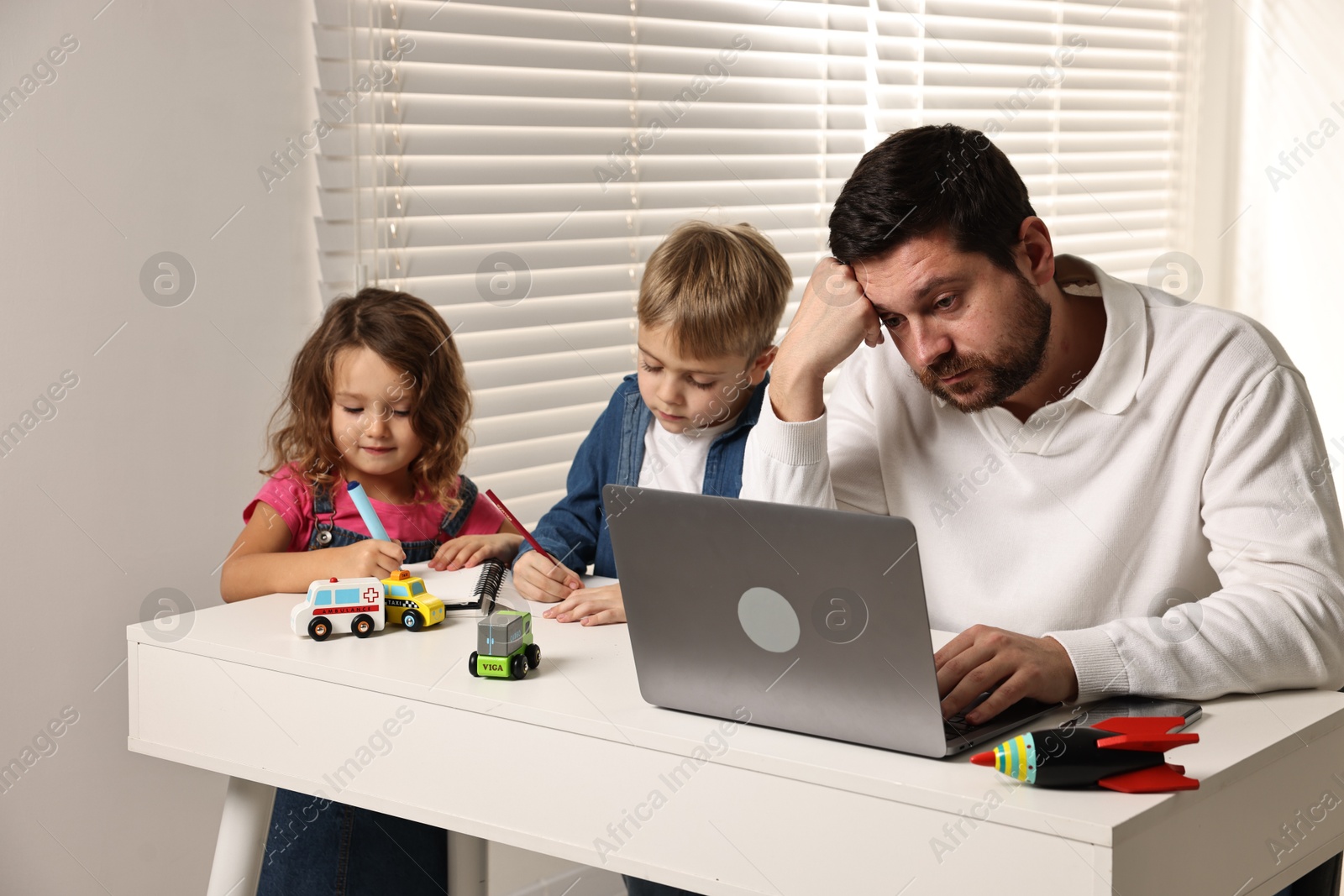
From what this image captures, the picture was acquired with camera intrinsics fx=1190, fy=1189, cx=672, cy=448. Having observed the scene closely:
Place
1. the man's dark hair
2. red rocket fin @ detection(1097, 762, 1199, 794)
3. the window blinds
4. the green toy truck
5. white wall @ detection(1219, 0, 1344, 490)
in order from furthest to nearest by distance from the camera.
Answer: white wall @ detection(1219, 0, 1344, 490), the window blinds, the man's dark hair, the green toy truck, red rocket fin @ detection(1097, 762, 1199, 794)

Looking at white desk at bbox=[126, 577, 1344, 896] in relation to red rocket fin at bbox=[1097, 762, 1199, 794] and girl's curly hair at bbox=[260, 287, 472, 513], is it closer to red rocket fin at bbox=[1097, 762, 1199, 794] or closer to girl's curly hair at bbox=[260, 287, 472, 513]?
red rocket fin at bbox=[1097, 762, 1199, 794]

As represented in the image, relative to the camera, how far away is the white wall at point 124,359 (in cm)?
164

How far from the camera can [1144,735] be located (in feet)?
2.77

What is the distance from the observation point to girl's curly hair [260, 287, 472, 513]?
5.58 ft

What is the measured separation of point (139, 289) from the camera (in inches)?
68.6

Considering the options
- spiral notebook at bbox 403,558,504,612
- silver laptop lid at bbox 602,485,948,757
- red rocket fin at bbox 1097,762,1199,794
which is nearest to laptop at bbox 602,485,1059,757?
silver laptop lid at bbox 602,485,948,757

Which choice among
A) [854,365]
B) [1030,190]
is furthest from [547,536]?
[1030,190]

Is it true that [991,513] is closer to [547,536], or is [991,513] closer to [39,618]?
[547,536]

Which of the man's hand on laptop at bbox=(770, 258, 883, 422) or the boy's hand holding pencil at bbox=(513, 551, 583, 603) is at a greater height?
the man's hand on laptop at bbox=(770, 258, 883, 422)

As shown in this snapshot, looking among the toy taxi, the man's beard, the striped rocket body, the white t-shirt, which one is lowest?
the toy taxi

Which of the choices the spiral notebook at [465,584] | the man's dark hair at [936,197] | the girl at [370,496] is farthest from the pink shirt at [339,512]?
the man's dark hair at [936,197]

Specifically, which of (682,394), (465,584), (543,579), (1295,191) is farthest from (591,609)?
(1295,191)

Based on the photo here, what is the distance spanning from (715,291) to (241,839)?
0.87m

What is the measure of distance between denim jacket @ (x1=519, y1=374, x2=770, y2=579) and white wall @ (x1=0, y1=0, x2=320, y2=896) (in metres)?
0.57
